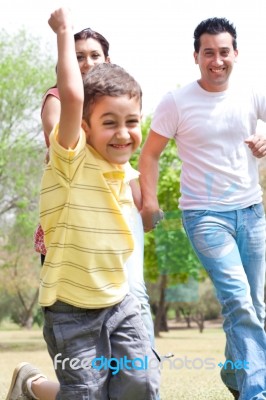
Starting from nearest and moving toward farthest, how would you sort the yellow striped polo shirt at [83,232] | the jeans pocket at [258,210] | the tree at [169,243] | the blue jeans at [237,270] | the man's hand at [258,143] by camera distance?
1. the yellow striped polo shirt at [83,232]
2. the blue jeans at [237,270]
3. the man's hand at [258,143]
4. the jeans pocket at [258,210]
5. the tree at [169,243]

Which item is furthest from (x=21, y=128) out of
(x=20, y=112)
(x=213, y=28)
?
(x=213, y=28)

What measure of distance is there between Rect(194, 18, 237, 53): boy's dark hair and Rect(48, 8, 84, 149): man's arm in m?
2.18

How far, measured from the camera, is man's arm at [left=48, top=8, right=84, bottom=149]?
11.9ft

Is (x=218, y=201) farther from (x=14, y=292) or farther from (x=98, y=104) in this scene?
(x=14, y=292)

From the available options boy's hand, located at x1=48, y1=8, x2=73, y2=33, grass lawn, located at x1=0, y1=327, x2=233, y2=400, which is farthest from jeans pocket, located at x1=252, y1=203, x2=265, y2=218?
boy's hand, located at x1=48, y1=8, x2=73, y2=33

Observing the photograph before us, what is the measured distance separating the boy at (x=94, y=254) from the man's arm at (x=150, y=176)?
1239 mm

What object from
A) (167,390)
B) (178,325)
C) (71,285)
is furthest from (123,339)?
(178,325)

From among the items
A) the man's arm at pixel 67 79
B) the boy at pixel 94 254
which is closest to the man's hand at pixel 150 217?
the boy at pixel 94 254

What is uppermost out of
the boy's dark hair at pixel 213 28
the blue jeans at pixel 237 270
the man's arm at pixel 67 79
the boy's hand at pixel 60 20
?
the boy's dark hair at pixel 213 28

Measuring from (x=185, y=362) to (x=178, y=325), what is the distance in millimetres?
44380

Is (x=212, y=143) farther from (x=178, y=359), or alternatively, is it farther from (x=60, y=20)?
(x=60, y=20)

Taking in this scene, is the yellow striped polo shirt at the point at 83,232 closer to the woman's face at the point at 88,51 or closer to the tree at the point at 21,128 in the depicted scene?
the woman's face at the point at 88,51

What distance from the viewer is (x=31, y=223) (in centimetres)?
3138

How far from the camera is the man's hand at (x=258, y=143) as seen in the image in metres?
5.45
